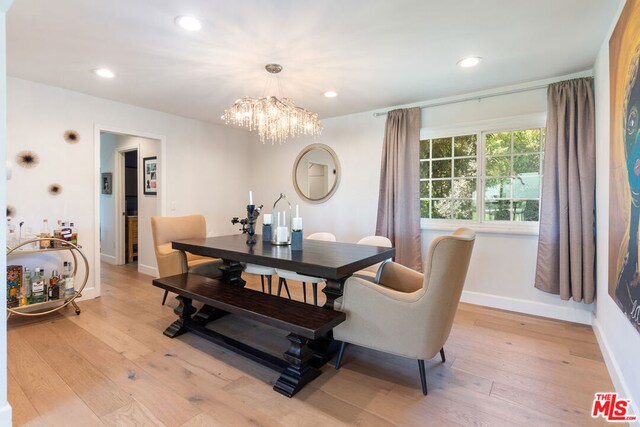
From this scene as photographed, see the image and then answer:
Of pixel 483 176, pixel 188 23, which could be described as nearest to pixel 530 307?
pixel 483 176

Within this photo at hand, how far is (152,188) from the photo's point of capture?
466cm

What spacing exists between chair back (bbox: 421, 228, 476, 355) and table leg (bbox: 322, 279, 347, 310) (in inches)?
21.6

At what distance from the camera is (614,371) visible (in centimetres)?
197

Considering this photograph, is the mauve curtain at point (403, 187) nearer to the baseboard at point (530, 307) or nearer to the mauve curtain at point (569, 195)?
the baseboard at point (530, 307)

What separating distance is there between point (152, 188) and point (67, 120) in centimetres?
139

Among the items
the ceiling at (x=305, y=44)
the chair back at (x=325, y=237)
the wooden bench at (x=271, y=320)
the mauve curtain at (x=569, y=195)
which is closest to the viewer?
the wooden bench at (x=271, y=320)

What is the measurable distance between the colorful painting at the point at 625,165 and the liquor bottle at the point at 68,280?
4382 mm

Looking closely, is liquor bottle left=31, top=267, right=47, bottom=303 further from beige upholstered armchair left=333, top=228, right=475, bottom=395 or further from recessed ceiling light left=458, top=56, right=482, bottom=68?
recessed ceiling light left=458, top=56, right=482, bottom=68

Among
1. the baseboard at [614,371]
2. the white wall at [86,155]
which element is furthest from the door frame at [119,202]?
the baseboard at [614,371]

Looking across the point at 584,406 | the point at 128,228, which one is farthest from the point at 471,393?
the point at 128,228

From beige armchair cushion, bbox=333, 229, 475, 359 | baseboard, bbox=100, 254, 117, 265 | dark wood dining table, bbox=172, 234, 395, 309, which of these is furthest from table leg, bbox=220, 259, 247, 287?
baseboard, bbox=100, 254, 117, 265

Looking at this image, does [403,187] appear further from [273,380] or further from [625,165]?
[273,380]

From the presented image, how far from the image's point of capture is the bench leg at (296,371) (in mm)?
1884

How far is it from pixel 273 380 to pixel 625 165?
2383mm
